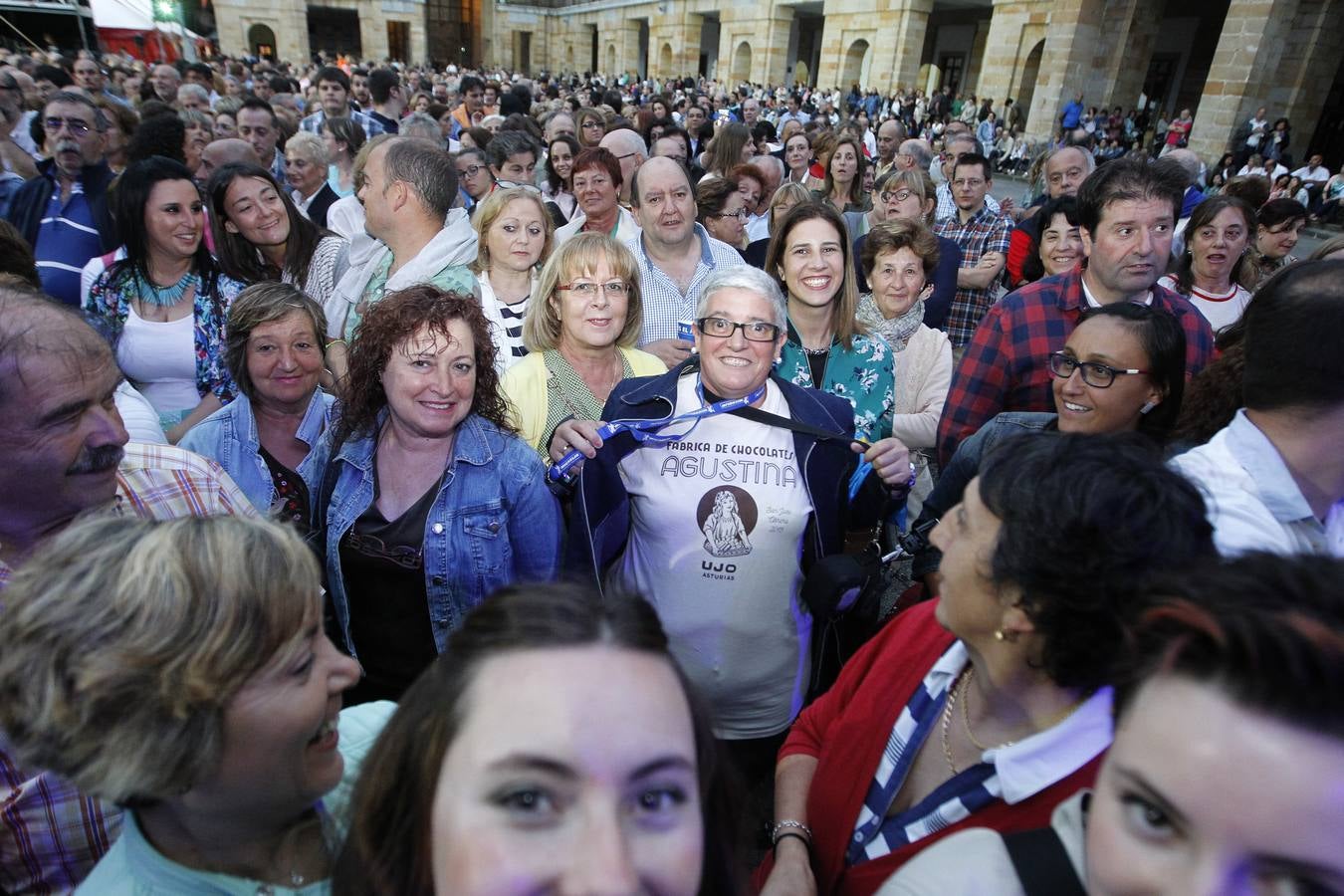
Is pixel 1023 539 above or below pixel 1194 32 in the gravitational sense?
below

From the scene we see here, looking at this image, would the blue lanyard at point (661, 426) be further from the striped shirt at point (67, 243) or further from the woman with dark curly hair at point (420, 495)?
the striped shirt at point (67, 243)

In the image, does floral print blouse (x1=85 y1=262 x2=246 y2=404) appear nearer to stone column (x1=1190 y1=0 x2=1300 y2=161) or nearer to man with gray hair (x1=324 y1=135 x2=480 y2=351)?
man with gray hair (x1=324 y1=135 x2=480 y2=351)

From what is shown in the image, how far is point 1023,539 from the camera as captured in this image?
116 cm

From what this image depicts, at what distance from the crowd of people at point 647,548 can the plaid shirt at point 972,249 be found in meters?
0.07

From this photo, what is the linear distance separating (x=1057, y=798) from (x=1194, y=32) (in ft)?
92.9

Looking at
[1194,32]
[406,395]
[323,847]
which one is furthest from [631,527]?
[1194,32]

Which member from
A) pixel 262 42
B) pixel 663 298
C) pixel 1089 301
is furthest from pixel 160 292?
pixel 262 42

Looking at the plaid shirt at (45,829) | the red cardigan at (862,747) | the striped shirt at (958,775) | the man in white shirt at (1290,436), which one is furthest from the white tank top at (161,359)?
the man in white shirt at (1290,436)

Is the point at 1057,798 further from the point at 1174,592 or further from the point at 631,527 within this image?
the point at 631,527

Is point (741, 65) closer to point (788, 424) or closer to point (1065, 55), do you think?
point (1065, 55)

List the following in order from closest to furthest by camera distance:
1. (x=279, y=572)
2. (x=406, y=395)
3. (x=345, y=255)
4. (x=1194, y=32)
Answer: (x=279, y=572) → (x=406, y=395) → (x=345, y=255) → (x=1194, y=32)

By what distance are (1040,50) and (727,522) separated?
927 inches

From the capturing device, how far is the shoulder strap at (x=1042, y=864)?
0.91 metres

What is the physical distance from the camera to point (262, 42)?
118ft
